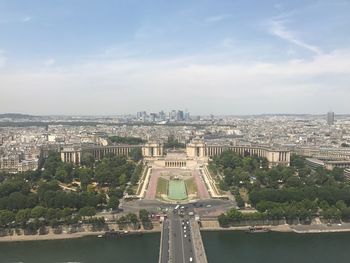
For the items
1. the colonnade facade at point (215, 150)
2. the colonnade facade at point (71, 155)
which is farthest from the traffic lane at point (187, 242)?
the colonnade facade at point (215, 150)

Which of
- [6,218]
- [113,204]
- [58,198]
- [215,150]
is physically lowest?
[6,218]

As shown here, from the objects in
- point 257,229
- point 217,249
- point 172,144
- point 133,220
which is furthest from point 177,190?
point 172,144

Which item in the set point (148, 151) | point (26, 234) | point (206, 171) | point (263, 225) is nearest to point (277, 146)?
point (206, 171)

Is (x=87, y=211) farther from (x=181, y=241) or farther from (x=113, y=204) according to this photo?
(x=181, y=241)

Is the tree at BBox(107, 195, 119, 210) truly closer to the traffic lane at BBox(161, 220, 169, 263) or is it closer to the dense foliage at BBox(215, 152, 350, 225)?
the traffic lane at BBox(161, 220, 169, 263)

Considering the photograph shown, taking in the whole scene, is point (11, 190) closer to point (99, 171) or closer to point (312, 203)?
point (99, 171)
